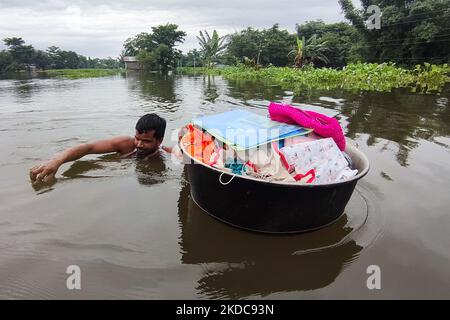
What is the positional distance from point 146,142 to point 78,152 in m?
0.76

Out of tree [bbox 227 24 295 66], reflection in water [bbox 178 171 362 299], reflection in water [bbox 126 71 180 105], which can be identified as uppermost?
tree [bbox 227 24 295 66]

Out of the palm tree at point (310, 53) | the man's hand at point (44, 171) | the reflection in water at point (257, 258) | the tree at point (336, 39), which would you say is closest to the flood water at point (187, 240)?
the reflection in water at point (257, 258)

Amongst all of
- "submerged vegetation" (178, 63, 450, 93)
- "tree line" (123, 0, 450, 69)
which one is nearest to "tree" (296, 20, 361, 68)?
"tree line" (123, 0, 450, 69)

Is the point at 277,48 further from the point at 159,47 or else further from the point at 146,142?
the point at 146,142

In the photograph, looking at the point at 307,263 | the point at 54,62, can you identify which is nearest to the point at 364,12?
the point at 307,263

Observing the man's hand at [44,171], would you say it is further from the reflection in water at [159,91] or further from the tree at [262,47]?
the tree at [262,47]

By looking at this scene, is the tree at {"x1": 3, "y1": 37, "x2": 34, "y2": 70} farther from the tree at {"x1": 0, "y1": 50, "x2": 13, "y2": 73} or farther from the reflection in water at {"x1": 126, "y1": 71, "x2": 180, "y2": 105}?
the reflection in water at {"x1": 126, "y1": 71, "x2": 180, "y2": 105}

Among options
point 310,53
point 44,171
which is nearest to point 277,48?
point 310,53

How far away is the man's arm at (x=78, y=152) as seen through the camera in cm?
351

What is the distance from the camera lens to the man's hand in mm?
3482

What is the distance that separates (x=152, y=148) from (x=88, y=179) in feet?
2.87

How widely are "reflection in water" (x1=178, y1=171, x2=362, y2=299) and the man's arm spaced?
169cm

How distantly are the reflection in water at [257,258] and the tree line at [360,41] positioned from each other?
76.6 feet

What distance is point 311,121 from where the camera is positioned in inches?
107
